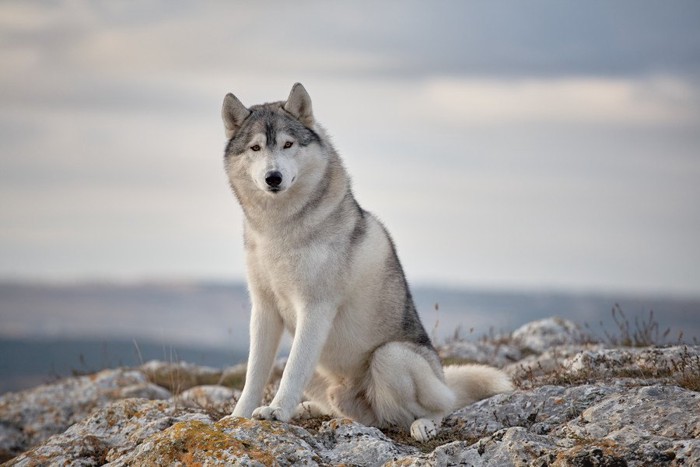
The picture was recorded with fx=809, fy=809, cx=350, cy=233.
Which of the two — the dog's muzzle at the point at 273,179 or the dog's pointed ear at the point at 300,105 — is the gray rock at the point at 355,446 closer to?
the dog's muzzle at the point at 273,179

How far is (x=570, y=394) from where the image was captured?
754 centimetres

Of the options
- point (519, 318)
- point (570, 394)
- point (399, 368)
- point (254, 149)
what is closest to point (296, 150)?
point (254, 149)

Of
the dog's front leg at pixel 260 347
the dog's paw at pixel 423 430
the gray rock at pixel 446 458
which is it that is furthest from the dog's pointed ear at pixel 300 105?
the gray rock at pixel 446 458

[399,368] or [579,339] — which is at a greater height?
[399,368]

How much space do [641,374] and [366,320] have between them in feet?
9.59

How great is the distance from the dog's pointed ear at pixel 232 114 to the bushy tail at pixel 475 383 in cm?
351

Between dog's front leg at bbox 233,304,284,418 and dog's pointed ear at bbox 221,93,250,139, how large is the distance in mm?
1711

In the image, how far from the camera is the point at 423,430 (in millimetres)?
7648

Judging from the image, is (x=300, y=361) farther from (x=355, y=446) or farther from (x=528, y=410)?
(x=528, y=410)

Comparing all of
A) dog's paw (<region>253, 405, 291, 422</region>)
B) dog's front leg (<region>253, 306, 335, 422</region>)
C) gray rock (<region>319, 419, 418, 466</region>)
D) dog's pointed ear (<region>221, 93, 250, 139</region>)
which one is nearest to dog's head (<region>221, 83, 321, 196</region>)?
dog's pointed ear (<region>221, 93, 250, 139</region>)

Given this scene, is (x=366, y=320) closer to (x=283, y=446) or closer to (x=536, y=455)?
(x=283, y=446)

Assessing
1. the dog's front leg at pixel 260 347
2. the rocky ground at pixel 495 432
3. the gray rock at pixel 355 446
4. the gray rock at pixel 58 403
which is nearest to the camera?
the rocky ground at pixel 495 432

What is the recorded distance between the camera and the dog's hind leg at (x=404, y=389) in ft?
26.0

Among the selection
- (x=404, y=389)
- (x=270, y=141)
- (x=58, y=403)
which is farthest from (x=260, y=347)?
(x=58, y=403)
